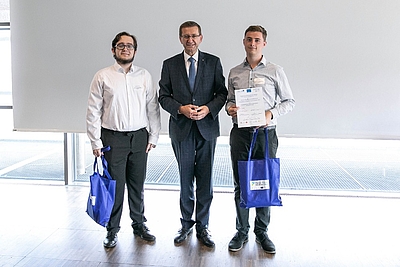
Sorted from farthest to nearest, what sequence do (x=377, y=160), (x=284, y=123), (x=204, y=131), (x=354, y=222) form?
(x=377, y=160)
(x=284, y=123)
(x=354, y=222)
(x=204, y=131)

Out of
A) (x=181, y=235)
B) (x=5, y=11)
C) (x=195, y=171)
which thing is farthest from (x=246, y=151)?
(x=5, y=11)

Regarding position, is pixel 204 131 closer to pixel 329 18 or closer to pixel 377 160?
pixel 329 18

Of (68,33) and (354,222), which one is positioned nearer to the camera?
(354,222)

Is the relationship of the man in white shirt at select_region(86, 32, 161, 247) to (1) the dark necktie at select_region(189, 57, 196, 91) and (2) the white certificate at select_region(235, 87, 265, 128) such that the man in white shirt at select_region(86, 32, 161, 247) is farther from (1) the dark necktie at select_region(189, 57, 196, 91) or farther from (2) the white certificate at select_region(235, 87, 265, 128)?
(2) the white certificate at select_region(235, 87, 265, 128)

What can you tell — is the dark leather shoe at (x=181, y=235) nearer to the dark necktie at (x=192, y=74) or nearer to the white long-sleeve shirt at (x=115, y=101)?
the white long-sleeve shirt at (x=115, y=101)

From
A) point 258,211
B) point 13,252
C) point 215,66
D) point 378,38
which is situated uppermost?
point 378,38

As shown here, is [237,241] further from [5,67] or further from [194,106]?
[5,67]

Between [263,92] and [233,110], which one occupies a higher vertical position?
[263,92]

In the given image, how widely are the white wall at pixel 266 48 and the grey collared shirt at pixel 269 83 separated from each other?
0.95 meters

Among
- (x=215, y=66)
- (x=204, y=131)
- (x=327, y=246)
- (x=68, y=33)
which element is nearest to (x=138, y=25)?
(x=68, y=33)

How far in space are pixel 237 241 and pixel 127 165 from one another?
1027mm

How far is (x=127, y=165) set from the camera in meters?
2.85

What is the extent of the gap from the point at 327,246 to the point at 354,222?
60 centimetres

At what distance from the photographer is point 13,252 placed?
2.71m
